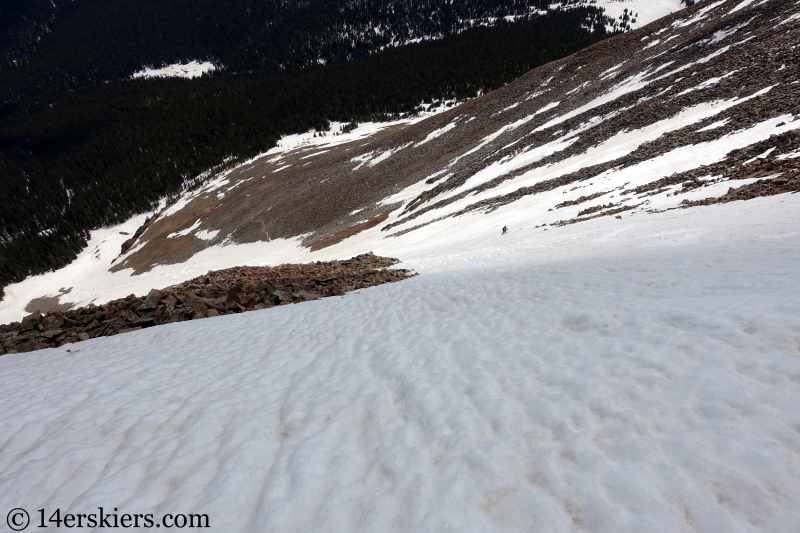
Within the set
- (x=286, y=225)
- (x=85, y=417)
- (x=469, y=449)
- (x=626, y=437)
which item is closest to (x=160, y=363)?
(x=85, y=417)

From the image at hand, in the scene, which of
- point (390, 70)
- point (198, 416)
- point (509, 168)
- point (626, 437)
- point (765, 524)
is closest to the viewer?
point (765, 524)

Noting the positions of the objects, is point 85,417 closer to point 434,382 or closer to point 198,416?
point 198,416

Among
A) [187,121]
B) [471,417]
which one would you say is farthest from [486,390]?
[187,121]

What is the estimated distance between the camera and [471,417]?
3881mm

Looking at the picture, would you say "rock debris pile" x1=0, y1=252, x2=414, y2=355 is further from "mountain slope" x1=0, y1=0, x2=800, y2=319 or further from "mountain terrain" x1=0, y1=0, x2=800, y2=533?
"mountain slope" x1=0, y1=0, x2=800, y2=319

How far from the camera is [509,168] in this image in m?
32.0

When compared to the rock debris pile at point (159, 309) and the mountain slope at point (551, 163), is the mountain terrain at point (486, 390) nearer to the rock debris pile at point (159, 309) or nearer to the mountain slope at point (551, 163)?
the rock debris pile at point (159, 309)

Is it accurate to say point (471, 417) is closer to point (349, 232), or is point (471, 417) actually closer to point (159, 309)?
point (159, 309)

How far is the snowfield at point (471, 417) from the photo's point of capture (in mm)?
2656

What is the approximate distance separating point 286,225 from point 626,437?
50.2 m

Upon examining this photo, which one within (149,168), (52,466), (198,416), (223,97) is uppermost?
(223,97)

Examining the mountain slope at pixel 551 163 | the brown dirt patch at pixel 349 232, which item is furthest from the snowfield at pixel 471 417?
the brown dirt patch at pixel 349 232

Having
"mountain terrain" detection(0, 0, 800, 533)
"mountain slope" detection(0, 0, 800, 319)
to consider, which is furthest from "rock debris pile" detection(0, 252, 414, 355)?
"mountain slope" detection(0, 0, 800, 319)

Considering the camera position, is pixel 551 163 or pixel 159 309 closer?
pixel 159 309
